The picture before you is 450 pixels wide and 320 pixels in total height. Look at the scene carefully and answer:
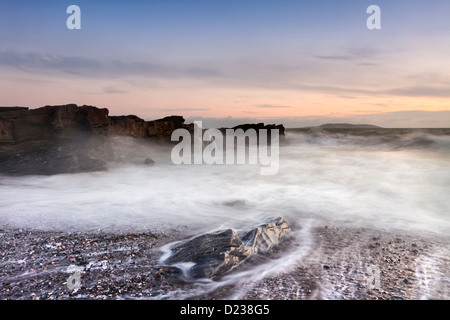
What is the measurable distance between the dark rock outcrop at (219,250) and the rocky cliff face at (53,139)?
10.6m

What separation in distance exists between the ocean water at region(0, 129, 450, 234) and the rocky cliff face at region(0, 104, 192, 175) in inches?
36.1

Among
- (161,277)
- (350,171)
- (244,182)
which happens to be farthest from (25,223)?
(350,171)

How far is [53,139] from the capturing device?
14227mm

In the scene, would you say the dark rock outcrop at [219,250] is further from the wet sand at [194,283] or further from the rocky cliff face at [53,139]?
the rocky cliff face at [53,139]

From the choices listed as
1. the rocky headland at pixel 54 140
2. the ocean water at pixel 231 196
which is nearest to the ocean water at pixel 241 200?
the ocean water at pixel 231 196

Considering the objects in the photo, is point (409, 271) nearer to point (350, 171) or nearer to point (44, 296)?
point (44, 296)

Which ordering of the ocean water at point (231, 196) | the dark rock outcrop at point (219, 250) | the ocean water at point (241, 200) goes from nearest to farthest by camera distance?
the dark rock outcrop at point (219, 250) < the ocean water at point (241, 200) < the ocean water at point (231, 196)

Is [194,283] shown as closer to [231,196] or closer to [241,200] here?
[241,200]

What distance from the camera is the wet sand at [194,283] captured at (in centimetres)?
388

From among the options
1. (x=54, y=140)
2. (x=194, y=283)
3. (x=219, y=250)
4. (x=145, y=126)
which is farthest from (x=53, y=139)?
(x=194, y=283)

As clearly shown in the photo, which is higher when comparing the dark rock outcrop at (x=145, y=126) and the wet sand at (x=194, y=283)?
the dark rock outcrop at (x=145, y=126)

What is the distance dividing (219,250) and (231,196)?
19.3ft

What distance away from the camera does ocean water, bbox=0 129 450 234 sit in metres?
7.20
